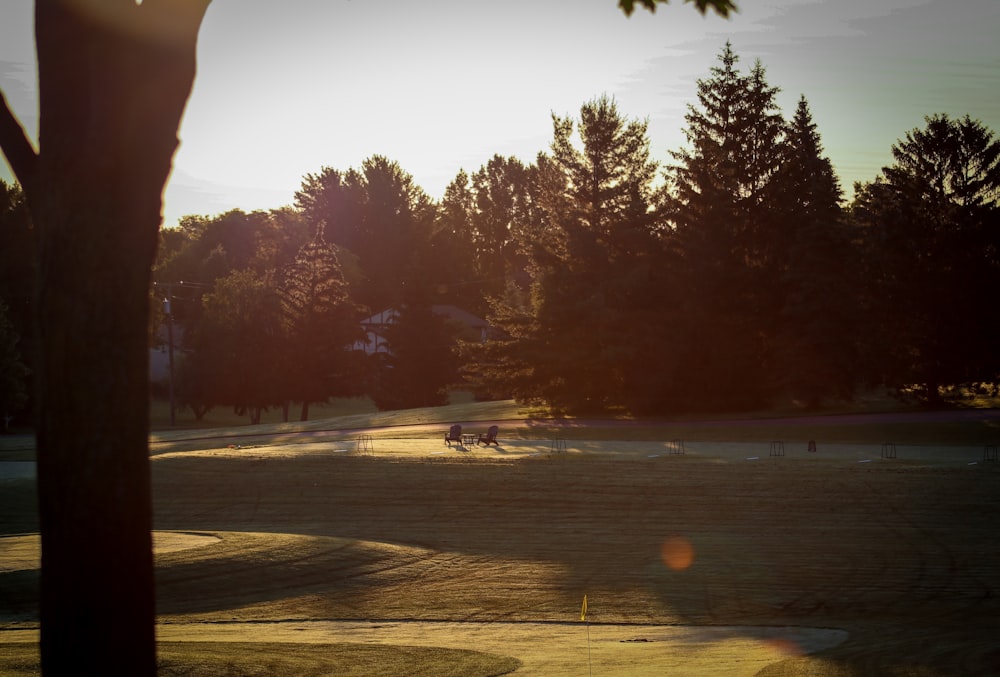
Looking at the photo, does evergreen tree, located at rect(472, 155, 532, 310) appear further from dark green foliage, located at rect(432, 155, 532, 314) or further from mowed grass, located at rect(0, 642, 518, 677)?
mowed grass, located at rect(0, 642, 518, 677)

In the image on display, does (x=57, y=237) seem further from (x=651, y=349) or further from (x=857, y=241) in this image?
(x=857, y=241)

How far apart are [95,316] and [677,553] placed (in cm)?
1576

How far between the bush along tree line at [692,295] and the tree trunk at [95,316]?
153 ft

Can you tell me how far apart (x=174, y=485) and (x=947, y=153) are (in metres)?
39.4

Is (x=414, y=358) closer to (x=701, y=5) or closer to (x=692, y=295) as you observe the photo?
(x=692, y=295)

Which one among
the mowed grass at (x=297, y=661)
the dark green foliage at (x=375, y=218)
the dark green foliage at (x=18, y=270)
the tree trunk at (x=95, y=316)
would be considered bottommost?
the mowed grass at (x=297, y=661)

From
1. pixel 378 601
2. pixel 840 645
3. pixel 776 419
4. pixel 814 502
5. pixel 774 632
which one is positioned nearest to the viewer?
pixel 840 645

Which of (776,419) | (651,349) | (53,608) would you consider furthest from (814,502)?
(651,349)

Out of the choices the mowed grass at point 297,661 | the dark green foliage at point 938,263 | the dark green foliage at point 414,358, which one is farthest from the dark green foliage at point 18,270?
the mowed grass at point 297,661

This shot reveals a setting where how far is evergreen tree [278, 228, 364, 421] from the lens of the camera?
73188 millimetres

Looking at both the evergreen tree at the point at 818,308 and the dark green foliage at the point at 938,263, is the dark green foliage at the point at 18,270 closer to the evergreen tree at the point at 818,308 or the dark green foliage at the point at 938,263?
the evergreen tree at the point at 818,308

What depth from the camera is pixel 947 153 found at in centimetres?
4941

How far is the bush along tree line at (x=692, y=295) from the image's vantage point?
48344mm

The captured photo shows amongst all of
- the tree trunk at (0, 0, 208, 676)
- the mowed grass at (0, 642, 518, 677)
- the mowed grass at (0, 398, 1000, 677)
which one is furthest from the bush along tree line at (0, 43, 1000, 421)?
the tree trunk at (0, 0, 208, 676)
